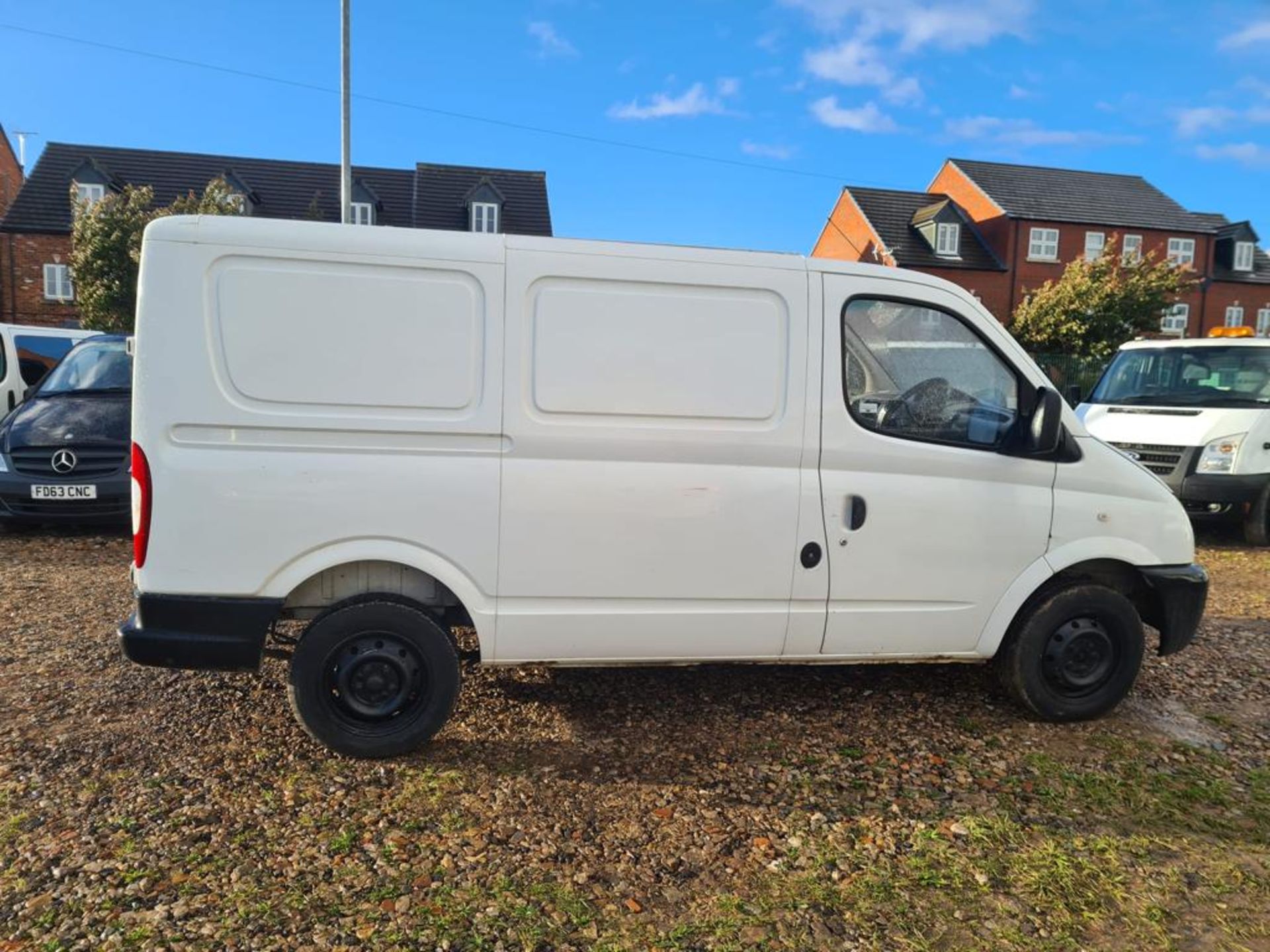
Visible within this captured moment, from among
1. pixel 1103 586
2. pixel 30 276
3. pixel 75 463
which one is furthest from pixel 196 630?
pixel 30 276

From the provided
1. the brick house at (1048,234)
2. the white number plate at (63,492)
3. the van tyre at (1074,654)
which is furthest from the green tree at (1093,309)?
the white number plate at (63,492)

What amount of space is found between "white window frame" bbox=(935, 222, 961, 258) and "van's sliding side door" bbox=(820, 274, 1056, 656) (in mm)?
34520

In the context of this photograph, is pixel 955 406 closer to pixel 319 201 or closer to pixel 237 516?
pixel 237 516

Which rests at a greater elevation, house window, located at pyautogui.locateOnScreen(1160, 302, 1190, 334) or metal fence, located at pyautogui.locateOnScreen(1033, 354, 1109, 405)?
house window, located at pyautogui.locateOnScreen(1160, 302, 1190, 334)

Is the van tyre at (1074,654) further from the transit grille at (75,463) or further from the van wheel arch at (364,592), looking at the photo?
the transit grille at (75,463)

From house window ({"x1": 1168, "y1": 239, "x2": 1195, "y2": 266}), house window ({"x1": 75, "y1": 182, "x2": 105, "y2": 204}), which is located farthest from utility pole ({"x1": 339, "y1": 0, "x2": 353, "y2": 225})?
house window ({"x1": 1168, "y1": 239, "x2": 1195, "y2": 266})

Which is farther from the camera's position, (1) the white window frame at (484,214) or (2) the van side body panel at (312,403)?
(1) the white window frame at (484,214)

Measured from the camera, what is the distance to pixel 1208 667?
4.96 m

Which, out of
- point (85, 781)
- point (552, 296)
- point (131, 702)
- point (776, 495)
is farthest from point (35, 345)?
point (776, 495)

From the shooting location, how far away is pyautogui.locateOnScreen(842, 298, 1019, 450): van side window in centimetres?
367

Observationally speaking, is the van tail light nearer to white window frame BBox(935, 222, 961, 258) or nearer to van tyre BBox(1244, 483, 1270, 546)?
van tyre BBox(1244, 483, 1270, 546)

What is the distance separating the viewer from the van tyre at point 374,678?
3.38 metres

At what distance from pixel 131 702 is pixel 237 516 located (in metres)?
1.54

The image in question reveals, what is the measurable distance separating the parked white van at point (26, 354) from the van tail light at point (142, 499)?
7172 millimetres
